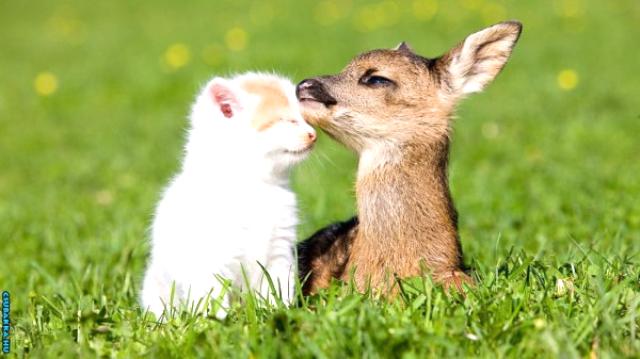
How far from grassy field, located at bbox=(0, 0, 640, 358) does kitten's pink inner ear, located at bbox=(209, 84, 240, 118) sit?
0.49 meters

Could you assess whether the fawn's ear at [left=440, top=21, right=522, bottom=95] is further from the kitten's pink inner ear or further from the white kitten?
the kitten's pink inner ear

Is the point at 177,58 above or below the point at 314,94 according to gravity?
above

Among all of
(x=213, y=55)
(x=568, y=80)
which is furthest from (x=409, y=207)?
(x=213, y=55)

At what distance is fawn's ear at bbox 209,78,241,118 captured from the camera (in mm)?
4836

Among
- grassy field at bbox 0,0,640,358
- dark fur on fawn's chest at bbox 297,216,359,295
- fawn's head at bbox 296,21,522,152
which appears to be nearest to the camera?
grassy field at bbox 0,0,640,358

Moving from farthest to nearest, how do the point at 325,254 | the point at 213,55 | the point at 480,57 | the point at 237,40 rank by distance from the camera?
Result: the point at 237,40, the point at 213,55, the point at 325,254, the point at 480,57

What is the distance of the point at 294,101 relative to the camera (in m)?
4.88

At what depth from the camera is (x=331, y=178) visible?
8.90 metres

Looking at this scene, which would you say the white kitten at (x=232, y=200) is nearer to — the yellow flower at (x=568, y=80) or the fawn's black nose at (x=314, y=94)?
the fawn's black nose at (x=314, y=94)

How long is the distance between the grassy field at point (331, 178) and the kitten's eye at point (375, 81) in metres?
0.53

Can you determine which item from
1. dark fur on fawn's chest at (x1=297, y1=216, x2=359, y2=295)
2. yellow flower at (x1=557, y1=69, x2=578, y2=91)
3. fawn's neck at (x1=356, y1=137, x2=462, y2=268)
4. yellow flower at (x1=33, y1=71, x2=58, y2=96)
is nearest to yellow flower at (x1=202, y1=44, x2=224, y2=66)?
yellow flower at (x1=33, y1=71, x2=58, y2=96)

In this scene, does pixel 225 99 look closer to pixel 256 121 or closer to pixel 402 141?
pixel 256 121

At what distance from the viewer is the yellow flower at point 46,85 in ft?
46.2

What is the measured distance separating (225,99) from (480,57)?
133 cm
